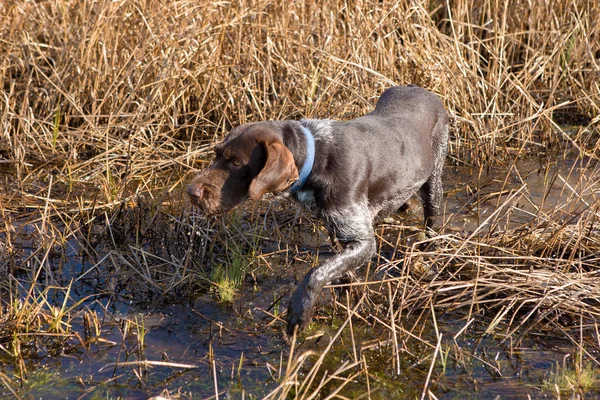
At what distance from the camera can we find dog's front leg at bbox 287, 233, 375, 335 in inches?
176

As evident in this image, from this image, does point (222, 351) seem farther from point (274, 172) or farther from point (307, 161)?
point (307, 161)

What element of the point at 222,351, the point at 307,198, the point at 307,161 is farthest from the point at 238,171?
the point at 222,351

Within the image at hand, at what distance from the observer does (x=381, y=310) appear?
16.2 ft

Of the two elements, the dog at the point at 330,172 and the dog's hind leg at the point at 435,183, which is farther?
the dog's hind leg at the point at 435,183

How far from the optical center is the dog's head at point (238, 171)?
4.46 meters

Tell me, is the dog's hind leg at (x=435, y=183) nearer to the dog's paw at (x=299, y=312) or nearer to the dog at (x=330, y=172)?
the dog at (x=330, y=172)

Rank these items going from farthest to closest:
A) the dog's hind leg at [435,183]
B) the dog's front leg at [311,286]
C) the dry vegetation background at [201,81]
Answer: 1. the dry vegetation background at [201,81]
2. the dog's hind leg at [435,183]
3. the dog's front leg at [311,286]

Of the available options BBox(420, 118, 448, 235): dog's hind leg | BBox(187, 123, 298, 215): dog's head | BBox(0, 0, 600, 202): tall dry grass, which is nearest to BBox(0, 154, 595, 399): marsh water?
BBox(420, 118, 448, 235): dog's hind leg

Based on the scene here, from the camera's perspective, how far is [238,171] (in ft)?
15.1

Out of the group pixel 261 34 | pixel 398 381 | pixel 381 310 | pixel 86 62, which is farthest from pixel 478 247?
pixel 86 62

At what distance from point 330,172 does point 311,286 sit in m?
0.71

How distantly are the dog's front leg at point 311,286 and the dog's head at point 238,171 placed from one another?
1.65ft

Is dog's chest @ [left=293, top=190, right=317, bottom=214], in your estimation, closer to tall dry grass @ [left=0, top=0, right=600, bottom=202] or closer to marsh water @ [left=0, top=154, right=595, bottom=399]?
marsh water @ [left=0, top=154, right=595, bottom=399]

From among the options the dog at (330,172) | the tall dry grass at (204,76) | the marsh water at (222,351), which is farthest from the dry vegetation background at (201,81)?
the marsh water at (222,351)
